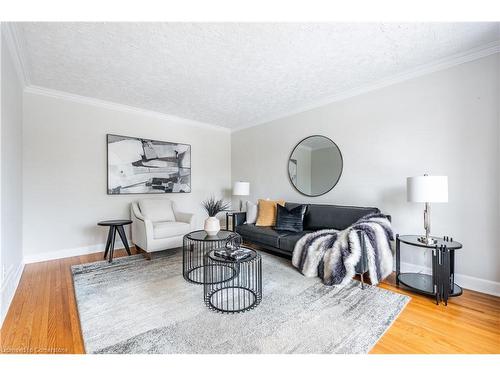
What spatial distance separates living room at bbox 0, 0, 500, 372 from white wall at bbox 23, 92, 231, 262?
0.07ft

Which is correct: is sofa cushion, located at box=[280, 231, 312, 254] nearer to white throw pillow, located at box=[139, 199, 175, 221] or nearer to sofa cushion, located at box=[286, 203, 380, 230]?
sofa cushion, located at box=[286, 203, 380, 230]

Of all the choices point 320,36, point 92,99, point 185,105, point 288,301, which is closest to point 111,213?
point 92,99

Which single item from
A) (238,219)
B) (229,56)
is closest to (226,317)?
(238,219)

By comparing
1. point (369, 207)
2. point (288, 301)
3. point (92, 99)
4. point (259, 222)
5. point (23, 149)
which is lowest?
point (288, 301)

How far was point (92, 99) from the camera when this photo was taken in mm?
3408

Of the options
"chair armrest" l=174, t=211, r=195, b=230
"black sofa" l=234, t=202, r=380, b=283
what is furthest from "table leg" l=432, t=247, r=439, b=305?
"chair armrest" l=174, t=211, r=195, b=230

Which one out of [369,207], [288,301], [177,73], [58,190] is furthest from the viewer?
[58,190]

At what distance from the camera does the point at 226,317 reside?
173 centimetres

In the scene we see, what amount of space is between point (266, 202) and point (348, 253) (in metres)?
1.65

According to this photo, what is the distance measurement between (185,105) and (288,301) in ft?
10.6

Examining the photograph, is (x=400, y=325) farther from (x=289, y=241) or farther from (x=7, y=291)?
(x=7, y=291)

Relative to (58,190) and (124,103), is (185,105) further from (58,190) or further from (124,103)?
(58,190)
